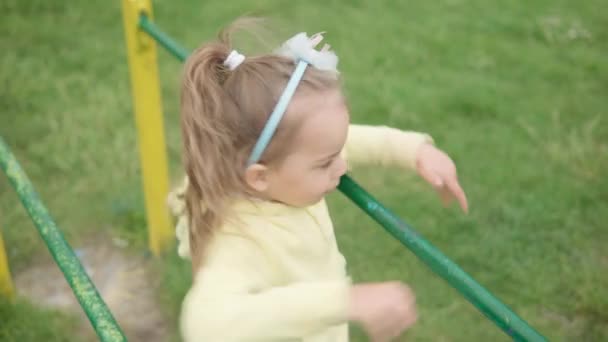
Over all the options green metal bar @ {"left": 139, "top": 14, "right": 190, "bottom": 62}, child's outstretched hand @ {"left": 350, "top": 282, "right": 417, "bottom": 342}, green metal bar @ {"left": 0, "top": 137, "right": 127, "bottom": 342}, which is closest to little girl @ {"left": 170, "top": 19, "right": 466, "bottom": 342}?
child's outstretched hand @ {"left": 350, "top": 282, "right": 417, "bottom": 342}

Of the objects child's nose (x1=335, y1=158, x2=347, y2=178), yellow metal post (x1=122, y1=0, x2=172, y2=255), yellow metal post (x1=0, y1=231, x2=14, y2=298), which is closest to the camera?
child's nose (x1=335, y1=158, x2=347, y2=178)

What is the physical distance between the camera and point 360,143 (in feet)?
4.87

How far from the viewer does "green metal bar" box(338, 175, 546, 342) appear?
3.29 feet

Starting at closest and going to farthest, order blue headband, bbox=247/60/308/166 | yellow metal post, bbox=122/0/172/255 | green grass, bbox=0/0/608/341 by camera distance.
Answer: blue headband, bbox=247/60/308/166 < yellow metal post, bbox=122/0/172/255 < green grass, bbox=0/0/608/341

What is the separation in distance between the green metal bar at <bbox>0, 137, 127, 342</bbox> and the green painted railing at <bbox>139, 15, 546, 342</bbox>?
0.52m

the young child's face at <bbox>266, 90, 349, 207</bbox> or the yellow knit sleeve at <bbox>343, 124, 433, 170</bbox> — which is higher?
the young child's face at <bbox>266, 90, 349, 207</bbox>

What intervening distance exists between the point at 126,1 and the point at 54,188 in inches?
46.7

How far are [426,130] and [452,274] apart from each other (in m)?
2.28

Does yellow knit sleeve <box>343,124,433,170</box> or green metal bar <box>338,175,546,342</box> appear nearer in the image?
green metal bar <box>338,175,546,342</box>

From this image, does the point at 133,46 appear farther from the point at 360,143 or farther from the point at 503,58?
the point at 503,58

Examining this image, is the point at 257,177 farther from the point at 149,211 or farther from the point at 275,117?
the point at 149,211

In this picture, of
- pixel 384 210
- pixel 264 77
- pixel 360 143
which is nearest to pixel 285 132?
pixel 264 77

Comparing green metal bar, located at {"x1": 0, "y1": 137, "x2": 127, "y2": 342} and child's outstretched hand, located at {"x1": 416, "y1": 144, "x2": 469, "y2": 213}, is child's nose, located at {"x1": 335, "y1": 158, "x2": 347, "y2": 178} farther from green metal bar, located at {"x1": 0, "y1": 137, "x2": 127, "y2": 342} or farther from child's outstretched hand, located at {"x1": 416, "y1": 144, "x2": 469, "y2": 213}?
green metal bar, located at {"x1": 0, "y1": 137, "x2": 127, "y2": 342}

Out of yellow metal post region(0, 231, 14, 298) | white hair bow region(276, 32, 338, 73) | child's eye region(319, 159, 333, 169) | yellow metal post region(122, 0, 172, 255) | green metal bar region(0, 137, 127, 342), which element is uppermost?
white hair bow region(276, 32, 338, 73)
